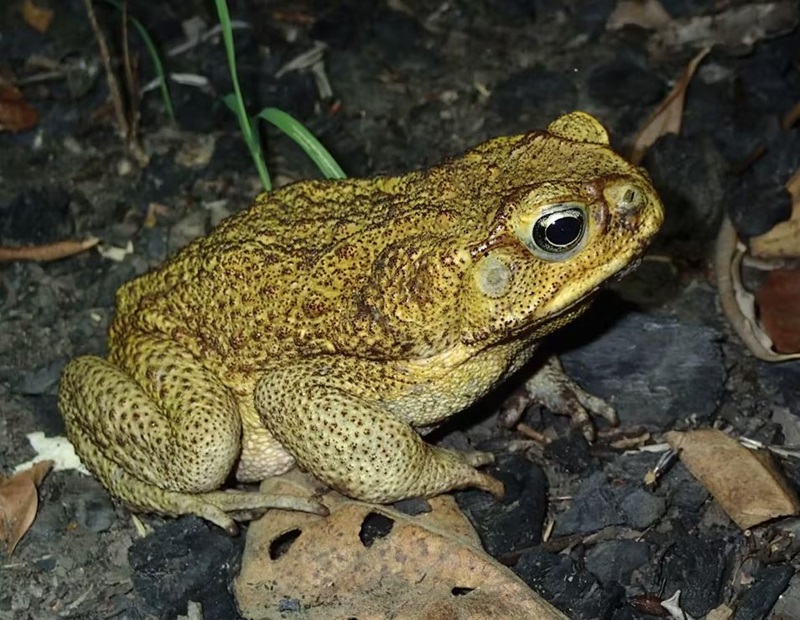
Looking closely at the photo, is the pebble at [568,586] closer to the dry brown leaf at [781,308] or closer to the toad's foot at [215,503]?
the toad's foot at [215,503]

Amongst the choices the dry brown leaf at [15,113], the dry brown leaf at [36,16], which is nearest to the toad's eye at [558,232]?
the dry brown leaf at [15,113]

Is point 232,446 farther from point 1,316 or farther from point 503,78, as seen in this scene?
point 503,78

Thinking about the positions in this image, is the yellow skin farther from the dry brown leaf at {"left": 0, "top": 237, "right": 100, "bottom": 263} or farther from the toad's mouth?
the dry brown leaf at {"left": 0, "top": 237, "right": 100, "bottom": 263}

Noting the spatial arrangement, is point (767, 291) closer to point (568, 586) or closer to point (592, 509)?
point (592, 509)

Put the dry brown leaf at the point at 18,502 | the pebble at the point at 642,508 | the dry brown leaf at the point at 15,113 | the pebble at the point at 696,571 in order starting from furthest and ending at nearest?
the dry brown leaf at the point at 15,113 → the dry brown leaf at the point at 18,502 → the pebble at the point at 642,508 → the pebble at the point at 696,571

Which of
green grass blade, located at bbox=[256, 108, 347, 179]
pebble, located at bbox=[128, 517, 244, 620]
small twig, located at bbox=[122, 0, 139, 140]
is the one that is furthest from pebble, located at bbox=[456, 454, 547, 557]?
small twig, located at bbox=[122, 0, 139, 140]

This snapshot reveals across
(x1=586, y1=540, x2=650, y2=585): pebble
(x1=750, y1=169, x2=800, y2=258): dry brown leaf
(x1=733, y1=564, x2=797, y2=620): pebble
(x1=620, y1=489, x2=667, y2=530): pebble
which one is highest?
(x1=750, y1=169, x2=800, y2=258): dry brown leaf
